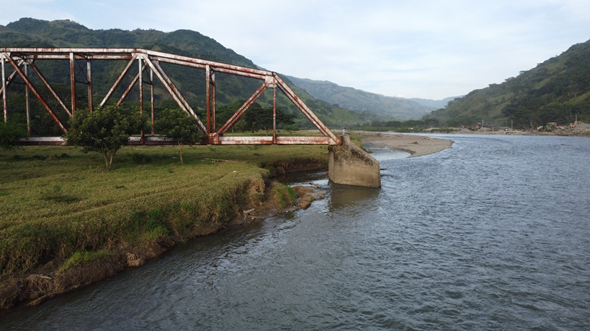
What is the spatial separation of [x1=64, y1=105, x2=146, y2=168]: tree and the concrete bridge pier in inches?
808

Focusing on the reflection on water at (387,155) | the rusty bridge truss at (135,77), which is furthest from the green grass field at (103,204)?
the reflection on water at (387,155)

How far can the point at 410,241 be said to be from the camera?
21.7 metres

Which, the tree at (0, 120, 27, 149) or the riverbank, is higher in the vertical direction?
the tree at (0, 120, 27, 149)

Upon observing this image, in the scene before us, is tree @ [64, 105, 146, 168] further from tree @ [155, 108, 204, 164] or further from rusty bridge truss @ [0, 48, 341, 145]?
rusty bridge truss @ [0, 48, 341, 145]

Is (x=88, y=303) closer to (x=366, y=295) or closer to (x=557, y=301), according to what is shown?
(x=366, y=295)

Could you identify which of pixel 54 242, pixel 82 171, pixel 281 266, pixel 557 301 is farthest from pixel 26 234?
pixel 557 301

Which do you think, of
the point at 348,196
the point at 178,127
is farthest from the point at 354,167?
the point at 178,127

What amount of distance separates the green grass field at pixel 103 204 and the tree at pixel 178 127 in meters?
2.76

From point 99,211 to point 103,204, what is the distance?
1815 mm

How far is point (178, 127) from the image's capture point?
34.1 m

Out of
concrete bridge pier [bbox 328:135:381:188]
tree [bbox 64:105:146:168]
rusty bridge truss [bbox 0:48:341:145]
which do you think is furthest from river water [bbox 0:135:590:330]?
tree [bbox 64:105:146:168]

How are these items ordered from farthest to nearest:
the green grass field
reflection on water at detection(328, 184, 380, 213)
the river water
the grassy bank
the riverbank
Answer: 1. the riverbank
2. reflection on water at detection(328, 184, 380, 213)
3. the green grass field
4. the grassy bank
5. the river water

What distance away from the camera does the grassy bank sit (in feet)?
48.5

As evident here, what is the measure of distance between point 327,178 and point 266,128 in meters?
71.4
